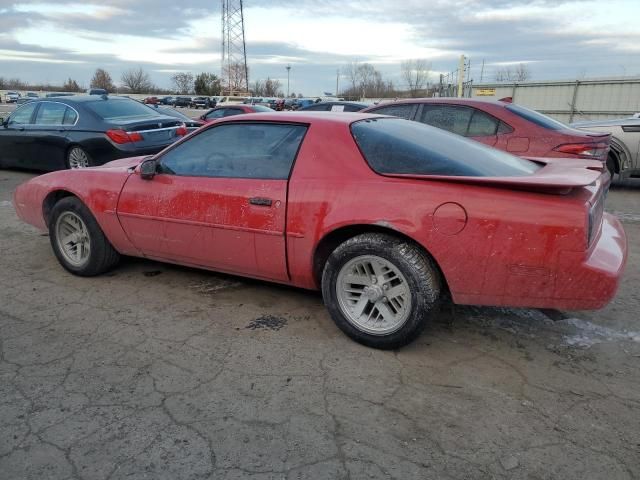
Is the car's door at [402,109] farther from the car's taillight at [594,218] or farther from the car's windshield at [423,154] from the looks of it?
the car's taillight at [594,218]

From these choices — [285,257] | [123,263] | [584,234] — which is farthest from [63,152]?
[584,234]

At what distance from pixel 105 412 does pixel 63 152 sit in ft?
23.6

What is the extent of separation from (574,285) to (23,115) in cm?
986

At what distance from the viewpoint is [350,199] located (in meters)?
3.16

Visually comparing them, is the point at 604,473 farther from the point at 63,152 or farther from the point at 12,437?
the point at 63,152

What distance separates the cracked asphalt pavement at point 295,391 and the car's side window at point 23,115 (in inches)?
255

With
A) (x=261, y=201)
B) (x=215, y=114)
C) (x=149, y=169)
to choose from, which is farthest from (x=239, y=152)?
(x=215, y=114)

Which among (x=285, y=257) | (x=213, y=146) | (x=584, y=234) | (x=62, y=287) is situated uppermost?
(x=213, y=146)

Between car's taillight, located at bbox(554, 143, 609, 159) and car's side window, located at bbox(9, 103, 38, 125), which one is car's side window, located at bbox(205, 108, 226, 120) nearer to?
car's side window, located at bbox(9, 103, 38, 125)

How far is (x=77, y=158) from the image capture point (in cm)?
848

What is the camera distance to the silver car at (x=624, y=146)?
27.4 feet

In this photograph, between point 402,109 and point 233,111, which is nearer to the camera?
point 402,109

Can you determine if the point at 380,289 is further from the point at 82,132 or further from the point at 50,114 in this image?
the point at 50,114

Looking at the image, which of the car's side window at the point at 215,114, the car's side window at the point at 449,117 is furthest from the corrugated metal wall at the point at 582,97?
the car's side window at the point at 449,117
